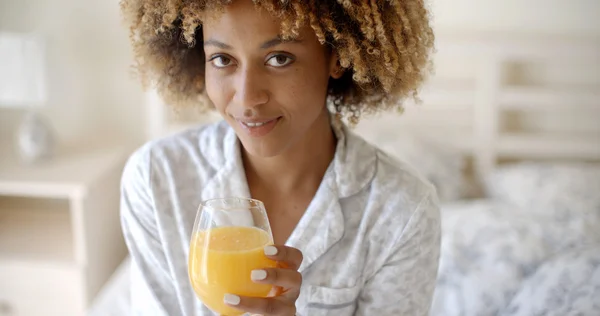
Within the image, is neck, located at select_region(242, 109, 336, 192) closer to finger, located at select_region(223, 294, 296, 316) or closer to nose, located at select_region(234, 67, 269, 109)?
nose, located at select_region(234, 67, 269, 109)

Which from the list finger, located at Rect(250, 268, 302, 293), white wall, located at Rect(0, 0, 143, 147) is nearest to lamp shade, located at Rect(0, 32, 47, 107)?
white wall, located at Rect(0, 0, 143, 147)

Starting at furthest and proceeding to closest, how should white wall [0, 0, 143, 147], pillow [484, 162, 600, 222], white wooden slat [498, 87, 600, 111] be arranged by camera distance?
1. white wall [0, 0, 143, 147]
2. white wooden slat [498, 87, 600, 111]
3. pillow [484, 162, 600, 222]

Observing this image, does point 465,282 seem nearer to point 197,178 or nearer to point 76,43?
point 197,178

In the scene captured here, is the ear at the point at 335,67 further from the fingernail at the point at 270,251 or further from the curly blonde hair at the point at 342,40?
the fingernail at the point at 270,251

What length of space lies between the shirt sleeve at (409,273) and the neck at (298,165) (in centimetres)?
24

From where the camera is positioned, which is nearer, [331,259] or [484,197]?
[331,259]

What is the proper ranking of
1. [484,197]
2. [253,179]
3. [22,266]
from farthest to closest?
[484,197] → [22,266] → [253,179]

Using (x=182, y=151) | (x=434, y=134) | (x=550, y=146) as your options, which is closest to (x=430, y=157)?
(x=434, y=134)

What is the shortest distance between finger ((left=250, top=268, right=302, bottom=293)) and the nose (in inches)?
12.1

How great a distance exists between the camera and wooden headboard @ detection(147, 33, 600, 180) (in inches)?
98.7

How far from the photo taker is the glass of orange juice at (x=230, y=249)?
2.77 feet

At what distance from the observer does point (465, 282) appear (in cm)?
164

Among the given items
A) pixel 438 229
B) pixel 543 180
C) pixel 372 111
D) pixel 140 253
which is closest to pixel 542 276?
pixel 438 229

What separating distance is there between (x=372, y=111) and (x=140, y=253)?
0.60 m
